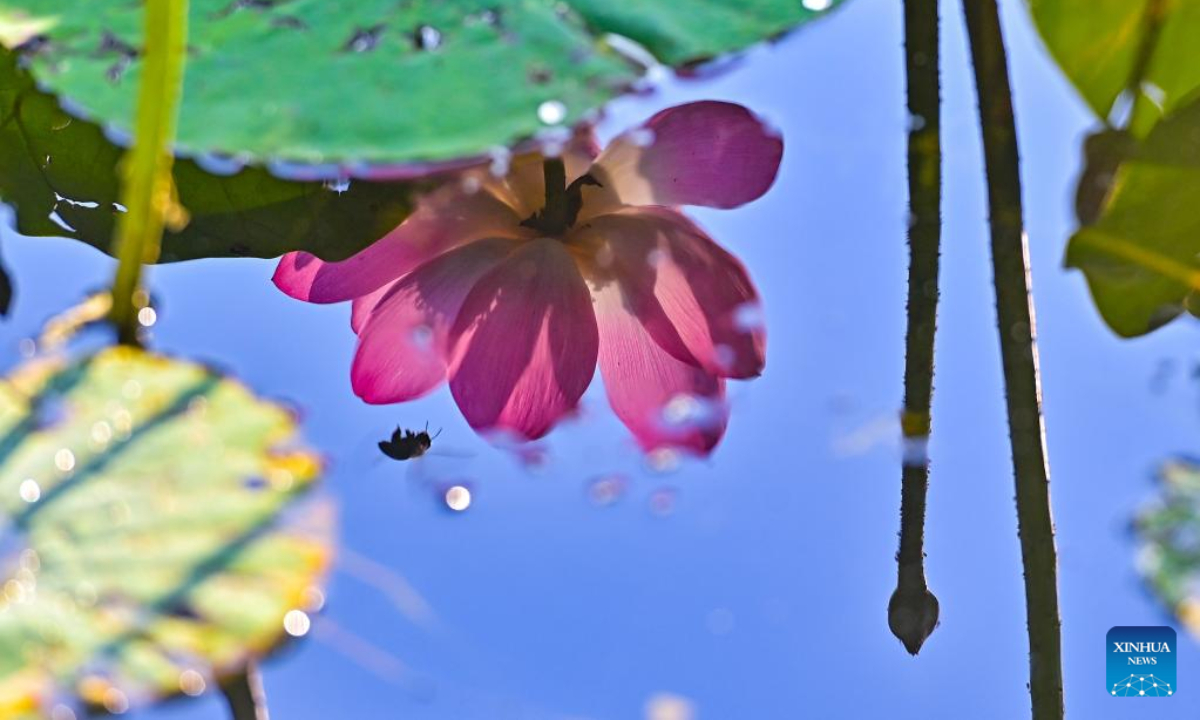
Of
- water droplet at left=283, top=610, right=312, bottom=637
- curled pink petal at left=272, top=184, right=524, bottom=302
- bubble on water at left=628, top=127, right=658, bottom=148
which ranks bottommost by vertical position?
water droplet at left=283, top=610, right=312, bottom=637

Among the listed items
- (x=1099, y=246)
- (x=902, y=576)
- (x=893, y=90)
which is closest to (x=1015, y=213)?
(x=1099, y=246)

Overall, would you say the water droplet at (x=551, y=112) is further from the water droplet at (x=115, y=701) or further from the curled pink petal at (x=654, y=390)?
the water droplet at (x=115, y=701)

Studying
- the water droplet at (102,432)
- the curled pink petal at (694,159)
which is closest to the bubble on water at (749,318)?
the curled pink petal at (694,159)

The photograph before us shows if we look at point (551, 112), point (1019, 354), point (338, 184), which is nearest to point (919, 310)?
point (1019, 354)

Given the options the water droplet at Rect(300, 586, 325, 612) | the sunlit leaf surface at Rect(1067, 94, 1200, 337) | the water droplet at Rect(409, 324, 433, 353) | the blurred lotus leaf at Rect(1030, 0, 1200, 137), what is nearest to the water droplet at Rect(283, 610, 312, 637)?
the water droplet at Rect(300, 586, 325, 612)

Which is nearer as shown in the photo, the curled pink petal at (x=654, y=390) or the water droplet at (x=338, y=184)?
the curled pink petal at (x=654, y=390)

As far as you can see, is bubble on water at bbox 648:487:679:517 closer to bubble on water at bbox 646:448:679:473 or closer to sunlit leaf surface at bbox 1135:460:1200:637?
bubble on water at bbox 646:448:679:473
